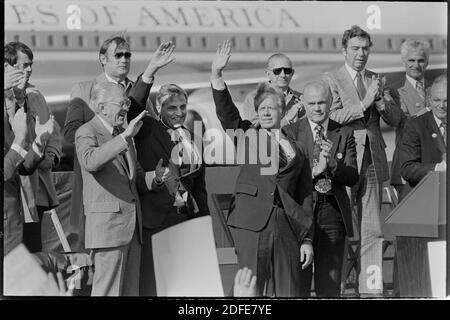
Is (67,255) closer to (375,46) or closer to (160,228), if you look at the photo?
(160,228)

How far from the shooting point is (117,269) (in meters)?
9.54

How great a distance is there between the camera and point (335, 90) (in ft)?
31.6

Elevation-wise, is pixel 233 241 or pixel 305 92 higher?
pixel 305 92

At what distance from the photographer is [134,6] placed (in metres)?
9.50

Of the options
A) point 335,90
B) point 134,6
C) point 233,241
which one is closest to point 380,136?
point 335,90

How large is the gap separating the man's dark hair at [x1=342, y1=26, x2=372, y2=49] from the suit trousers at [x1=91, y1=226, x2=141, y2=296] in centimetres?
179

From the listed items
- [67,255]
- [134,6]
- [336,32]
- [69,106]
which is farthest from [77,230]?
[336,32]

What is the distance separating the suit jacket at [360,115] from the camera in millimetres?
9641

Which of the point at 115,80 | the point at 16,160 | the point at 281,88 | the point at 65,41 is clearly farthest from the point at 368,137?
the point at 16,160

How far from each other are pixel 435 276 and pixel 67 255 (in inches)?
93.0

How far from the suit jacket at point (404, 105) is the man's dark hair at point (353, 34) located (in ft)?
1.25

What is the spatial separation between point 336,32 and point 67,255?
→ 7.27 feet

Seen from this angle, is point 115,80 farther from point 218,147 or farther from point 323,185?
point 323,185
